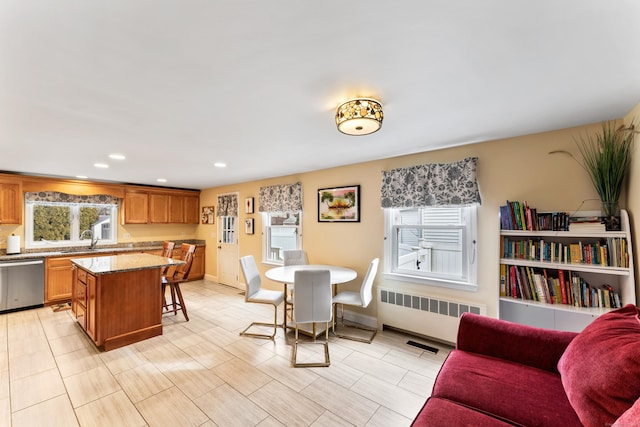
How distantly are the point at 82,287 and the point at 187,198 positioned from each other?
3.41m

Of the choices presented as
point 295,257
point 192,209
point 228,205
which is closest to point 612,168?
point 295,257

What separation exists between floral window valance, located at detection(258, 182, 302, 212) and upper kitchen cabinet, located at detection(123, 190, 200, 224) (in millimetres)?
2436

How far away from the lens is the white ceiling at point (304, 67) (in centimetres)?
105

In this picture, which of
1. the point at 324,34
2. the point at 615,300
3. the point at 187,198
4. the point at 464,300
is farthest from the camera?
the point at 187,198

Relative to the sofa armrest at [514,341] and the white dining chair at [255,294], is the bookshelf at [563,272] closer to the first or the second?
the sofa armrest at [514,341]

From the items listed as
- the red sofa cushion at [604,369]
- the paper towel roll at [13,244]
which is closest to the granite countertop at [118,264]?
the paper towel roll at [13,244]

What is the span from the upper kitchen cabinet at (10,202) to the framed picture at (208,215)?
2951 mm

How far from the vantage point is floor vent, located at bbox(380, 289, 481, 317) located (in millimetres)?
2816

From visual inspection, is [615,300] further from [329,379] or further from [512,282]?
[329,379]

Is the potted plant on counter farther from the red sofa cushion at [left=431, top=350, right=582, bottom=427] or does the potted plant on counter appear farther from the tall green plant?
the red sofa cushion at [left=431, top=350, right=582, bottom=427]

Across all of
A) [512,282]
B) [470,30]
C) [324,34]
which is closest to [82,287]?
[324,34]

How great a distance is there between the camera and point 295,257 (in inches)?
160

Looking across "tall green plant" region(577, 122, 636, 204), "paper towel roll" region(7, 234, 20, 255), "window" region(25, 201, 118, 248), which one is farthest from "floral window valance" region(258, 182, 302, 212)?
"paper towel roll" region(7, 234, 20, 255)

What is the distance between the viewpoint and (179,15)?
1056 mm
